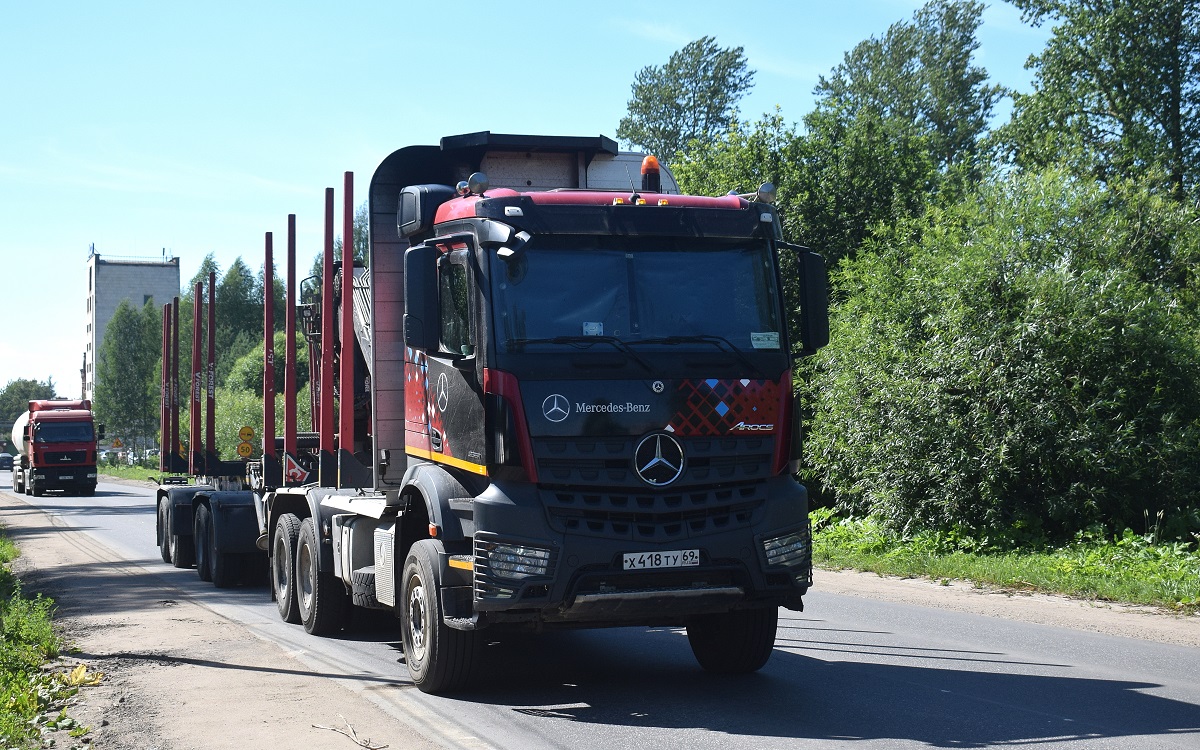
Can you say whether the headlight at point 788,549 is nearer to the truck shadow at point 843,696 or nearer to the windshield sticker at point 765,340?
the truck shadow at point 843,696

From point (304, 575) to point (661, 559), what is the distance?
5.31 meters

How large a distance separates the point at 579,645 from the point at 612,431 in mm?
3666

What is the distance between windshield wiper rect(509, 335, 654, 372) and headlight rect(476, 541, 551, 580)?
1.26 meters

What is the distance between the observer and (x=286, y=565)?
39.6ft

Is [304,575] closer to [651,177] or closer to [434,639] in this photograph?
[434,639]

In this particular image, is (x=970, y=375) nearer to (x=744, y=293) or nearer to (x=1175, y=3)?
(x=744, y=293)

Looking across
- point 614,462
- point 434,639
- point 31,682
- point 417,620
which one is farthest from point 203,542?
point 614,462

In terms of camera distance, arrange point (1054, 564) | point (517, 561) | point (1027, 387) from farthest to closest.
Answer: point (1027, 387) < point (1054, 564) < point (517, 561)

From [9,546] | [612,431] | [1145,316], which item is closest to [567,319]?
[612,431]

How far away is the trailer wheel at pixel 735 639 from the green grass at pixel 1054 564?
217 inches

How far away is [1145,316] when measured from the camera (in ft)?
55.0

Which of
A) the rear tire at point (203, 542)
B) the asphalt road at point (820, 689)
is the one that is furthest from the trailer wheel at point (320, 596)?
the rear tire at point (203, 542)

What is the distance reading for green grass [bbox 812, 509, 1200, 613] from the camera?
12766mm

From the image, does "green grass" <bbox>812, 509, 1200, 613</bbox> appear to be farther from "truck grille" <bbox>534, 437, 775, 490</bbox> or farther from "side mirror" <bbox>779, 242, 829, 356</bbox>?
"truck grille" <bbox>534, 437, 775, 490</bbox>
